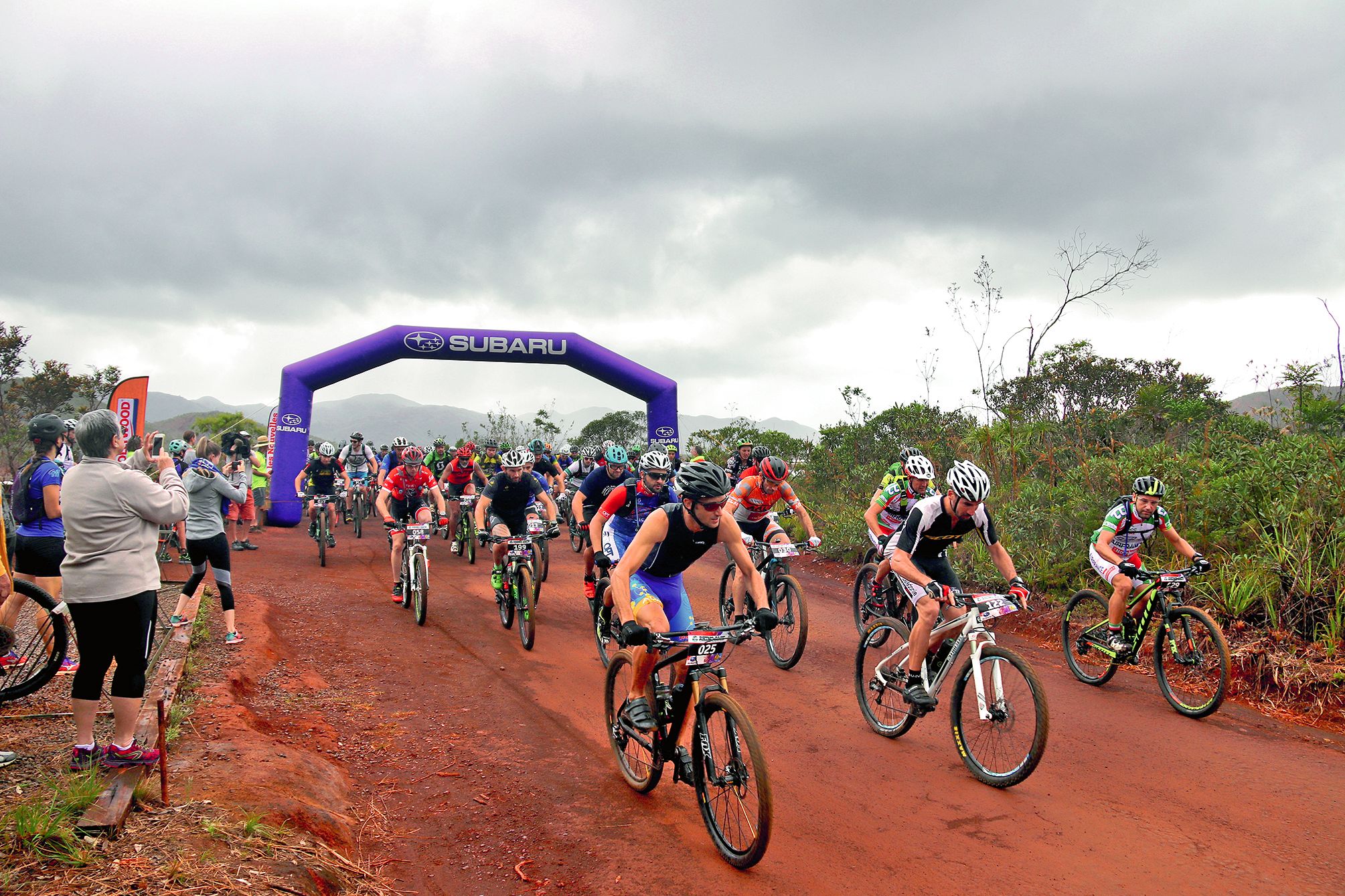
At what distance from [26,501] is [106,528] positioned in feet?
8.11

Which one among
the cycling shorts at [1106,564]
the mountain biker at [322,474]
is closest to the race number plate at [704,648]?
the cycling shorts at [1106,564]

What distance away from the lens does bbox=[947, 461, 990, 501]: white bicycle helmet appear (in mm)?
5949

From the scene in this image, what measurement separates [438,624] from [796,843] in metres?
6.73

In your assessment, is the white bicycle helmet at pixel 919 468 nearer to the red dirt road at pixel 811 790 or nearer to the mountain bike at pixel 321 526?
the red dirt road at pixel 811 790

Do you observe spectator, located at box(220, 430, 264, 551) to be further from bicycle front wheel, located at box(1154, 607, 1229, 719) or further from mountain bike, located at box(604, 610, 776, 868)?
bicycle front wheel, located at box(1154, 607, 1229, 719)

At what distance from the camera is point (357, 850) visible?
4.62 m

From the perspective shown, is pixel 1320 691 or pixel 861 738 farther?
pixel 1320 691

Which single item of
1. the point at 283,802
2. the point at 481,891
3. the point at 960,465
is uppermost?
the point at 960,465

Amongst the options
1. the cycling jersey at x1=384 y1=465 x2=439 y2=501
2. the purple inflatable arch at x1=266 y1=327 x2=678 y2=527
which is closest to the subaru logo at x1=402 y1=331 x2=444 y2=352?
the purple inflatable arch at x1=266 y1=327 x2=678 y2=527

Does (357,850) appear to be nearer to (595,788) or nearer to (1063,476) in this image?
(595,788)

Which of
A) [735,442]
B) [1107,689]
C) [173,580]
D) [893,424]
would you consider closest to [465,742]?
[1107,689]

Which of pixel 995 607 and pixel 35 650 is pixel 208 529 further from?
pixel 995 607

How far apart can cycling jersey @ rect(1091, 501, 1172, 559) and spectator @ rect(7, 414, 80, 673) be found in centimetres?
927

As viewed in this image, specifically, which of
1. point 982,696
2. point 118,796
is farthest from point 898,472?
point 118,796
